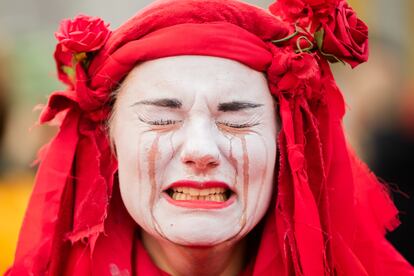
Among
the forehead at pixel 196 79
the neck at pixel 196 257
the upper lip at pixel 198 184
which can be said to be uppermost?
the forehead at pixel 196 79

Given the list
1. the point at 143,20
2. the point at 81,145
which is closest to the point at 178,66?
the point at 143,20

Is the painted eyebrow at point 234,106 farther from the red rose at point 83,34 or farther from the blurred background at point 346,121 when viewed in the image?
the blurred background at point 346,121

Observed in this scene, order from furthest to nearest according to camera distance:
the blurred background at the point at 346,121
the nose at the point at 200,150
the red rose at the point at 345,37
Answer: the blurred background at the point at 346,121
the red rose at the point at 345,37
the nose at the point at 200,150

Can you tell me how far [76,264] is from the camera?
222 cm

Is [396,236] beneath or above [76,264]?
beneath

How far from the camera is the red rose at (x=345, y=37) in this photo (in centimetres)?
214

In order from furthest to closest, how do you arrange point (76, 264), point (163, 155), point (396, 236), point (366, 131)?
point (366, 131), point (396, 236), point (76, 264), point (163, 155)

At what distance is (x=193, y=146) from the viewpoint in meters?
2.02

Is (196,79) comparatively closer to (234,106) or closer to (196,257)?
(234,106)

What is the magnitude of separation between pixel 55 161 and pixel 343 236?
792 mm

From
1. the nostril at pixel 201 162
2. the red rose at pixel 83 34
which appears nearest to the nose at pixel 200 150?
the nostril at pixel 201 162

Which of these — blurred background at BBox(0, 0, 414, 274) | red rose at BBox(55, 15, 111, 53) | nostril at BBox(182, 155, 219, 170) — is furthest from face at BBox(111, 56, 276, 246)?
blurred background at BBox(0, 0, 414, 274)

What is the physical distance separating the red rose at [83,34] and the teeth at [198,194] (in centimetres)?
44

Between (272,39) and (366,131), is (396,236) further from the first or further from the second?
(272,39)
